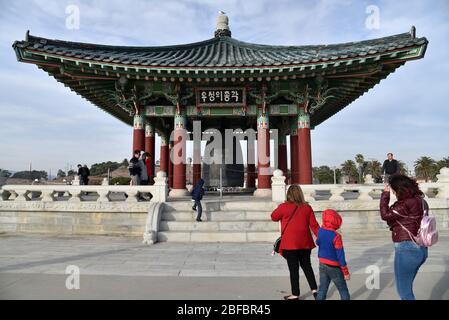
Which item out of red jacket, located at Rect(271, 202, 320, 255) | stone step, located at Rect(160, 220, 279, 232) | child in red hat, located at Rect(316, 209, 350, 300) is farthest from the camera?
stone step, located at Rect(160, 220, 279, 232)

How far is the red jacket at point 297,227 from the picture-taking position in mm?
3959

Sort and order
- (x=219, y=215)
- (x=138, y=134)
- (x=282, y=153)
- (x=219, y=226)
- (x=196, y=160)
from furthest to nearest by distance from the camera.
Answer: (x=282, y=153) < (x=196, y=160) < (x=138, y=134) < (x=219, y=215) < (x=219, y=226)

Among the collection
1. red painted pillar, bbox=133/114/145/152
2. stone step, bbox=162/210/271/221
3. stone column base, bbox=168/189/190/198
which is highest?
red painted pillar, bbox=133/114/145/152

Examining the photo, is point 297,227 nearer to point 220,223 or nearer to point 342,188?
point 220,223

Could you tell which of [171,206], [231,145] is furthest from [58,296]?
[231,145]

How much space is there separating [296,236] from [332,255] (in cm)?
56

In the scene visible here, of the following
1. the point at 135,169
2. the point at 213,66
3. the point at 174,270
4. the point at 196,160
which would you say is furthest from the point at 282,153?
the point at 174,270

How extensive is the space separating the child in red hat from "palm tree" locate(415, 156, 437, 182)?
219ft

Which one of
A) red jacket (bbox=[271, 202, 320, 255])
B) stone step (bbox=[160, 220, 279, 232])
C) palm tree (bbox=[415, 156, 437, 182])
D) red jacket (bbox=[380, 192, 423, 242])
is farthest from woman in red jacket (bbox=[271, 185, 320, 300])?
palm tree (bbox=[415, 156, 437, 182])

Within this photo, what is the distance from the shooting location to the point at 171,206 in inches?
376

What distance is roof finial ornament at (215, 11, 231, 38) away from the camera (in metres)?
17.1

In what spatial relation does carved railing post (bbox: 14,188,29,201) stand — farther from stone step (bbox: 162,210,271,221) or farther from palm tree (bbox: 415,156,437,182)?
palm tree (bbox: 415,156,437,182)

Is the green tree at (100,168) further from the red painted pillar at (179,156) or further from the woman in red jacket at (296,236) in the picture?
the woman in red jacket at (296,236)

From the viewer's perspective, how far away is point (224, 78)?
37.8 ft
